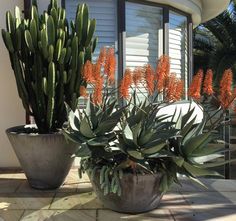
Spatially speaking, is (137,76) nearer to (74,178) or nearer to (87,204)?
(87,204)

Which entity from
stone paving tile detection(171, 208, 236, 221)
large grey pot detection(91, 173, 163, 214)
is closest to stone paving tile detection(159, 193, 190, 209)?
stone paving tile detection(171, 208, 236, 221)

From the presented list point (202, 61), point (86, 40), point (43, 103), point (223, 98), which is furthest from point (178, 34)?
point (202, 61)

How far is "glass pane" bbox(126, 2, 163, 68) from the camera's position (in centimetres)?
782

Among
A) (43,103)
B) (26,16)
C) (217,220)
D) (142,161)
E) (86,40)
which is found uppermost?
(26,16)

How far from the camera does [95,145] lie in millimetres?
4914

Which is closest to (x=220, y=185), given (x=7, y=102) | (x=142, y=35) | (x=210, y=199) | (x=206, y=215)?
(x=210, y=199)

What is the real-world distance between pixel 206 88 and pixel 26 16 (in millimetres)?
3201

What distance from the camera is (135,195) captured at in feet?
16.3

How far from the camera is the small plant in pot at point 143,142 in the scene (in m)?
4.76

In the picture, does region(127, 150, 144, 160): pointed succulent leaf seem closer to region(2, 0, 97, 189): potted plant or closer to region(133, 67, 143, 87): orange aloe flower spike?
region(133, 67, 143, 87): orange aloe flower spike

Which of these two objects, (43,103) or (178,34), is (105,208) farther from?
(178,34)

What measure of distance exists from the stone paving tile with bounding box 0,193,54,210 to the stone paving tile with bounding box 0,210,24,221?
13 centimetres

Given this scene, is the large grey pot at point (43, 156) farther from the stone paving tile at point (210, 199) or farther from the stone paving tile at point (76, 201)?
the stone paving tile at point (210, 199)

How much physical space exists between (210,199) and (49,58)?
266cm
